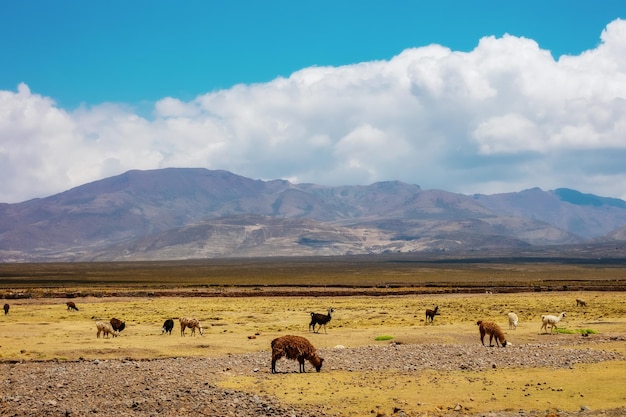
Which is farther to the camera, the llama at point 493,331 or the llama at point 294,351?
the llama at point 493,331

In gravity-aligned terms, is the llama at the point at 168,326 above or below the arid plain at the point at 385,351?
above

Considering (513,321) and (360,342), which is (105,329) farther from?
(513,321)

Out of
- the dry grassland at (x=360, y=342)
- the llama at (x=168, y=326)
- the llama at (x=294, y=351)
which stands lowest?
the dry grassland at (x=360, y=342)

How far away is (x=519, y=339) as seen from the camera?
34.8 m

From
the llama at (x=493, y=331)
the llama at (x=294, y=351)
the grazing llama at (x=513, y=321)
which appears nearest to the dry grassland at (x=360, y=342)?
the llama at (x=294, y=351)

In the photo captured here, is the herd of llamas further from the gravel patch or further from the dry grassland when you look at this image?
the gravel patch

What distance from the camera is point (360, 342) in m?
34.4

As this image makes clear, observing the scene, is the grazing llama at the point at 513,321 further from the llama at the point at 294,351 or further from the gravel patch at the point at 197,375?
the llama at the point at 294,351

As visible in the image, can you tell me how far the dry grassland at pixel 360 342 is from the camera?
20625 mm

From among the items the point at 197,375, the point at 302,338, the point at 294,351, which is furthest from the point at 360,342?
the point at 197,375

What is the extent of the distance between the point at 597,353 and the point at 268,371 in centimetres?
1472

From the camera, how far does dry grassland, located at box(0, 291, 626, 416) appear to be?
20.6 m

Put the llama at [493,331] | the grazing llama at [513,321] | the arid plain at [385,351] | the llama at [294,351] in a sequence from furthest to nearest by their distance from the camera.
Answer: the grazing llama at [513,321], the llama at [493,331], the llama at [294,351], the arid plain at [385,351]

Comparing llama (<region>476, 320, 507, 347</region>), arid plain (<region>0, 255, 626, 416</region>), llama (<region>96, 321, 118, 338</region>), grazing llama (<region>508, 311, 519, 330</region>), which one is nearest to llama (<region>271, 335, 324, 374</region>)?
arid plain (<region>0, 255, 626, 416</region>)
